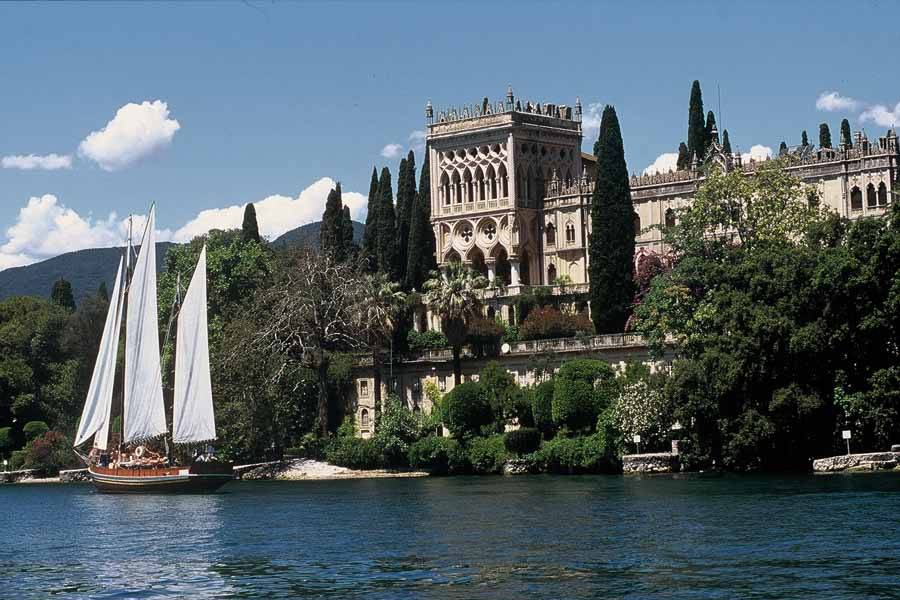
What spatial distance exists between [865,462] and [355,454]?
33361 mm

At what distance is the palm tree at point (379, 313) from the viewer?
90.3 m

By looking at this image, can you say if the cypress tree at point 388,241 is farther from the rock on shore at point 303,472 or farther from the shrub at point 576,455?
the shrub at point 576,455

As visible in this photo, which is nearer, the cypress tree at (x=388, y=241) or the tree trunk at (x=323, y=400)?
the tree trunk at (x=323, y=400)

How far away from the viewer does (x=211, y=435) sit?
73.8 meters

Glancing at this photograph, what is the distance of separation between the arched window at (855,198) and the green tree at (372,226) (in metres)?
32.1

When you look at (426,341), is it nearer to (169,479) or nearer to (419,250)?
(419,250)

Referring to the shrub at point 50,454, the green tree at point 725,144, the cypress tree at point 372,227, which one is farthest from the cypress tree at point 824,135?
the shrub at point 50,454

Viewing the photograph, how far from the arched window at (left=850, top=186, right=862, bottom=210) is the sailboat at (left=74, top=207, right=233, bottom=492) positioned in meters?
41.1

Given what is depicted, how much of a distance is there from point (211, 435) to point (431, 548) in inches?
1216

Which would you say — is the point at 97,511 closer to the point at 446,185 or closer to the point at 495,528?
the point at 495,528

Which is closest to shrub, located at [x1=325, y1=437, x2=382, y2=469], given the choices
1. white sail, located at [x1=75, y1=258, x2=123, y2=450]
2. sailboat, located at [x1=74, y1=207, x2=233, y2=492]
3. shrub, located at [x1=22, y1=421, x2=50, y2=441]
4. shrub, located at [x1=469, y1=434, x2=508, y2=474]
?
shrub, located at [x1=469, y1=434, x2=508, y2=474]

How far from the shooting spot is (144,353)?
75.5m

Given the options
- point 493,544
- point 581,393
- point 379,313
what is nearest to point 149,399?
point 379,313

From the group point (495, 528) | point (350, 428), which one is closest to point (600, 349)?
point (350, 428)
